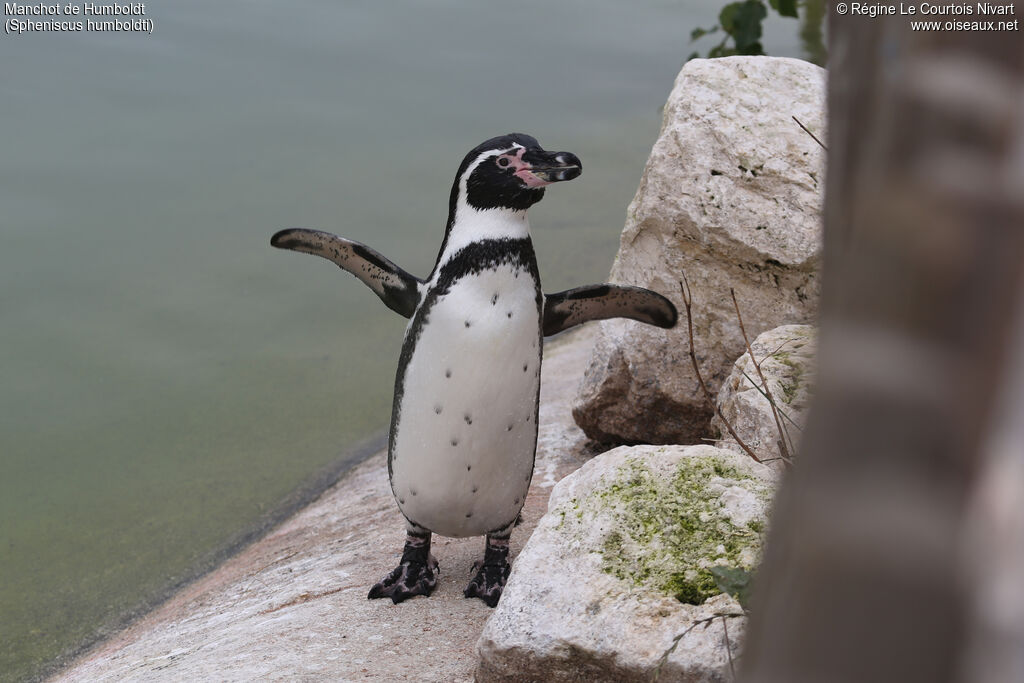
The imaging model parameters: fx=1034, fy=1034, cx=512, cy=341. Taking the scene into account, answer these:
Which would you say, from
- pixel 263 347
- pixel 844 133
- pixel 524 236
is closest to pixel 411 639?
pixel 524 236

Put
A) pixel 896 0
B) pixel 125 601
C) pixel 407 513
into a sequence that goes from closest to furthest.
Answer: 1. pixel 896 0
2. pixel 407 513
3. pixel 125 601

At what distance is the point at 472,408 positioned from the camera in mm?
2195

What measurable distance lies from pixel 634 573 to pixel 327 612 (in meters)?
0.92

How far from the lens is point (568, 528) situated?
1.81 meters

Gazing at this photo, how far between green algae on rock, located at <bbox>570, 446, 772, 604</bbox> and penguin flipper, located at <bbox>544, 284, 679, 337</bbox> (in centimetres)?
60

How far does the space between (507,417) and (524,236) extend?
1.28 feet

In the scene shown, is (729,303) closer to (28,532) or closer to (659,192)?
(659,192)

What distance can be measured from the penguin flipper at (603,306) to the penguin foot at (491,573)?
50 cm

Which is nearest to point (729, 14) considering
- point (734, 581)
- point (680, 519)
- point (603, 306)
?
point (603, 306)

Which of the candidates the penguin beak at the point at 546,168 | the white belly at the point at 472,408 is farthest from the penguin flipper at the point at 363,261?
the penguin beak at the point at 546,168

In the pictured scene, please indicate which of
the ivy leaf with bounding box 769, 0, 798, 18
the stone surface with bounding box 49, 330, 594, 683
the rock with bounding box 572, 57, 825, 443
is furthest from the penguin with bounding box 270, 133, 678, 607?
the ivy leaf with bounding box 769, 0, 798, 18

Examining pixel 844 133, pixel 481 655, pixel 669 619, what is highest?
pixel 844 133

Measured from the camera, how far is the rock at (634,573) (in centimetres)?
156

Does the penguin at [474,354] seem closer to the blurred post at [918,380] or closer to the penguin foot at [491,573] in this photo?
the penguin foot at [491,573]
